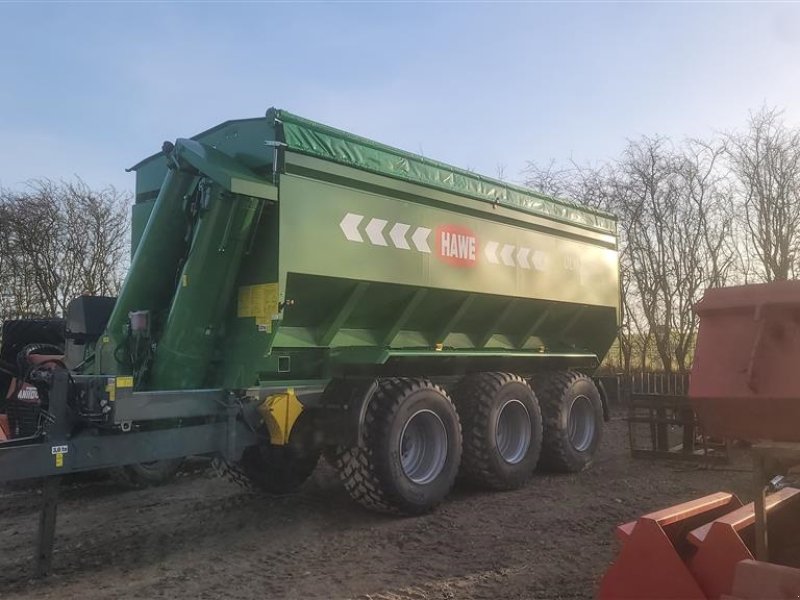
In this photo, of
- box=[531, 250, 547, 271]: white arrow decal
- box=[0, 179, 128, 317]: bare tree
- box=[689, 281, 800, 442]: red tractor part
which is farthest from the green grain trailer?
box=[0, 179, 128, 317]: bare tree

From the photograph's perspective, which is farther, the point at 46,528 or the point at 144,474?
the point at 144,474

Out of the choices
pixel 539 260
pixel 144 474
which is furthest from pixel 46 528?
pixel 539 260

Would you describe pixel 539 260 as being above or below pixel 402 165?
below

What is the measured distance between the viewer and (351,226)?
6219 millimetres

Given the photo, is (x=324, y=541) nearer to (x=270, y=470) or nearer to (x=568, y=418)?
(x=270, y=470)

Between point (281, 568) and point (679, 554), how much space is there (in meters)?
2.79

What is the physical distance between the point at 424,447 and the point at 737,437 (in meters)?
4.02

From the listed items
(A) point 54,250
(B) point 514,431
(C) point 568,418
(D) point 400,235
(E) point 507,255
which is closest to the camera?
(D) point 400,235

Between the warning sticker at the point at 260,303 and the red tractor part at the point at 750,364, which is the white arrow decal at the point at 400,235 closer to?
the warning sticker at the point at 260,303

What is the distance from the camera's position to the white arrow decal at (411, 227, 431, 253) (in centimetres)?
686

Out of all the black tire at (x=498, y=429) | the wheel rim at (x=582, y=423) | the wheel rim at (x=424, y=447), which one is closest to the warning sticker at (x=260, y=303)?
the wheel rim at (x=424, y=447)

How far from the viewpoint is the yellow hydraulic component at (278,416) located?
5.75 m

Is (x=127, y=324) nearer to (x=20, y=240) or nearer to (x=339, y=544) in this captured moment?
(x=339, y=544)

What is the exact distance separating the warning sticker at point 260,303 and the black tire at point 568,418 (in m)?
4.43
